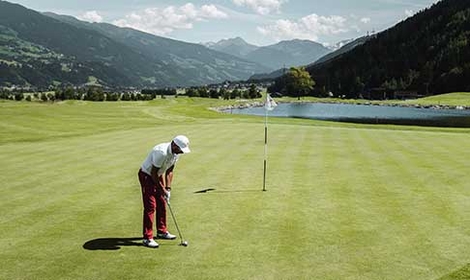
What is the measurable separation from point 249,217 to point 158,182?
2.83 m

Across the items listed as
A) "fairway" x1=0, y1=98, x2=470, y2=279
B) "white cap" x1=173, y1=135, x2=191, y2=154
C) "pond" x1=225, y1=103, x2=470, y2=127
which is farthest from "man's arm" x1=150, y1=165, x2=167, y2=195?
"pond" x1=225, y1=103, x2=470, y2=127

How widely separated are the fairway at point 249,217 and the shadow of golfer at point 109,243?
0.15 ft

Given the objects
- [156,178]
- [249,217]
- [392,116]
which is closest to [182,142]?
[156,178]

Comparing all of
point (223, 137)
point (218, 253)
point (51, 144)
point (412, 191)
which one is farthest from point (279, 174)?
point (51, 144)

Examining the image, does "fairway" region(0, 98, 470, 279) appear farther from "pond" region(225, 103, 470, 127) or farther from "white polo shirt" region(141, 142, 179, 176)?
"pond" region(225, 103, 470, 127)

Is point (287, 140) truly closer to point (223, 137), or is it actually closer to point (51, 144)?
point (223, 137)

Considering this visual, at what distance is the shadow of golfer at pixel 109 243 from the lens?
10797mm

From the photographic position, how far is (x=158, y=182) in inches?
454

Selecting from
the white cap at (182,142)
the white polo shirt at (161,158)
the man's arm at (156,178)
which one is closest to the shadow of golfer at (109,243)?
the man's arm at (156,178)

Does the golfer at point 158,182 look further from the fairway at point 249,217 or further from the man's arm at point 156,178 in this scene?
the fairway at point 249,217

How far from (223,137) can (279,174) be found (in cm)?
1332

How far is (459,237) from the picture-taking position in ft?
37.4

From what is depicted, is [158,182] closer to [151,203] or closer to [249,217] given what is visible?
[151,203]

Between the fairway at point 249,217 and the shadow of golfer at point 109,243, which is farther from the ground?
the fairway at point 249,217
